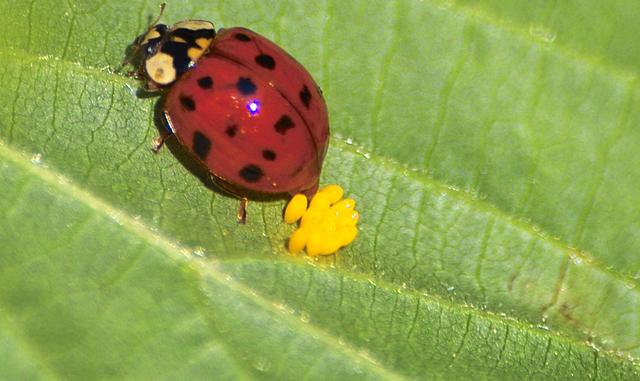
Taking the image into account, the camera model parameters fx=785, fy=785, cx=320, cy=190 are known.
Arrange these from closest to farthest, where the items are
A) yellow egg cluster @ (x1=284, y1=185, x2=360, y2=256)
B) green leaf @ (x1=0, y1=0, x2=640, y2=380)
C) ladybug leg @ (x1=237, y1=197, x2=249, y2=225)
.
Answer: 1. green leaf @ (x1=0, y1=0, x2=640, y2=380)
2. yellow egg cluster @ (x1=284, y1=185, x2=360, y2=256)
3. ladybug leg @ (x1=237, y1=197, x2=249, y2=225)

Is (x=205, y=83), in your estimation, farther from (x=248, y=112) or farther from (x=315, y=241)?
(x=315, y=241)

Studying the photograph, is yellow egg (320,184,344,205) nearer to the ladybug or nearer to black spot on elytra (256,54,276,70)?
the ladybug

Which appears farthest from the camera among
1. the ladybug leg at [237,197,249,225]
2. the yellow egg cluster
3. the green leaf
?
the ladybug leg at [237,197,249,225]

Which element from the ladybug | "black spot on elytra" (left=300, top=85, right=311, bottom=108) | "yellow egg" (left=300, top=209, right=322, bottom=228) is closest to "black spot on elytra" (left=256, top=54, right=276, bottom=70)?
the ladybug

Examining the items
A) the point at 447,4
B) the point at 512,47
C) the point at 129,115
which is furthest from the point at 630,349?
the point at 129,115

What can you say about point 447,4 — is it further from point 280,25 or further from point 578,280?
point 578,280

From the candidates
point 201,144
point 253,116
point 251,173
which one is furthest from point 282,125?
point 201,144
